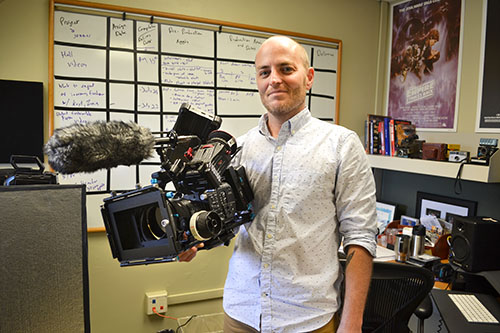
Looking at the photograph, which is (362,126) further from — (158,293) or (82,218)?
(82,218)

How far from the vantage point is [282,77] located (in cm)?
122

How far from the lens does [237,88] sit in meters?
2.42

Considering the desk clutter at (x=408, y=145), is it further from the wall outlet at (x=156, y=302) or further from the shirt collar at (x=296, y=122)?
the wall outlet at (x=156, y=302)

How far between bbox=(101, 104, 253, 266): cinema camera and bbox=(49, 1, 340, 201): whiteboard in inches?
45.1

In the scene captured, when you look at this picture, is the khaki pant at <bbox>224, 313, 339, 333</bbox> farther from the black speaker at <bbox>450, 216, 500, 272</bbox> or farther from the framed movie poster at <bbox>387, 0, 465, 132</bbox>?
the framed movie poster at <bbox>387, 0, 465, 132</bbox>

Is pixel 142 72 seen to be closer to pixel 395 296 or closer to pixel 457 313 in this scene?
pixel 395 296

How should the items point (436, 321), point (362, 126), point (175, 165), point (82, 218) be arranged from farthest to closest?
point (362, 126) → point (436, 321) → point (82, 218) → point (175, 165)

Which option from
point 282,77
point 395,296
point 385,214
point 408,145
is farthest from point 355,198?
point 385,214

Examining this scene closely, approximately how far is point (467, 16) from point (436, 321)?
5.79 ft

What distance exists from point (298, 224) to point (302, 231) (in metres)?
0.02

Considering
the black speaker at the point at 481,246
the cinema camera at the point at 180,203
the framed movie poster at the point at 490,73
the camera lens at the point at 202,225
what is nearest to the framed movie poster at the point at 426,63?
the framed movie poster at the point at 490,73

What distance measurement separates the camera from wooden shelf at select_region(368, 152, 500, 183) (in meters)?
1.89

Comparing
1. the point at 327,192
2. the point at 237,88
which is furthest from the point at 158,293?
the point at 327,192

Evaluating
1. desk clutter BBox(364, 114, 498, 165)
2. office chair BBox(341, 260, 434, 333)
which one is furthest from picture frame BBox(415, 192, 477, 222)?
office chair BBox(341, 260, 434, 333)
